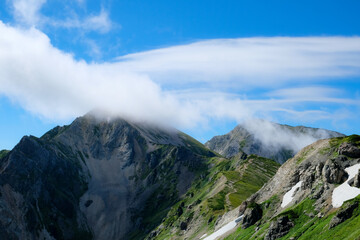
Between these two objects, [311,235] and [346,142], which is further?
[346,142]

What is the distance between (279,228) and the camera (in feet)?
306

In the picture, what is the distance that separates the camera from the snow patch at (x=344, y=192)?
84312 mm

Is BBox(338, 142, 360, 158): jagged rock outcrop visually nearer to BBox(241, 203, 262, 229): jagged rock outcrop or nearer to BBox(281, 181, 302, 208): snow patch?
BBox(281, 181, 302, 208): snow patch

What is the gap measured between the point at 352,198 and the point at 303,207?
17066mm

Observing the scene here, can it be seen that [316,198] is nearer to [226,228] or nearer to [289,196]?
[289,196]

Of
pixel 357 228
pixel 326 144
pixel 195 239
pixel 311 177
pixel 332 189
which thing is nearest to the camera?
pixel 357 228

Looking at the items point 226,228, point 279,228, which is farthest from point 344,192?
point 226,228

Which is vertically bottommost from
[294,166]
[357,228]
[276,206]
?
[357,228]

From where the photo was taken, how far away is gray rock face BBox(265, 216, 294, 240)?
92062 mm

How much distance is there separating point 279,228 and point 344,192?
18.8 metres

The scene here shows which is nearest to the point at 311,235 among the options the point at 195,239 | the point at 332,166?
the point at 332,166

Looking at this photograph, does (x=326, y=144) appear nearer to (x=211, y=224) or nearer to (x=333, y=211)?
(x=333, y=211)

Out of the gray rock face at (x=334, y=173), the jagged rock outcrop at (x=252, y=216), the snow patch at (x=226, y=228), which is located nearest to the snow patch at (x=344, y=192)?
the gray rock face at (x=334, y=173)

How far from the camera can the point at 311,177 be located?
352 feet
